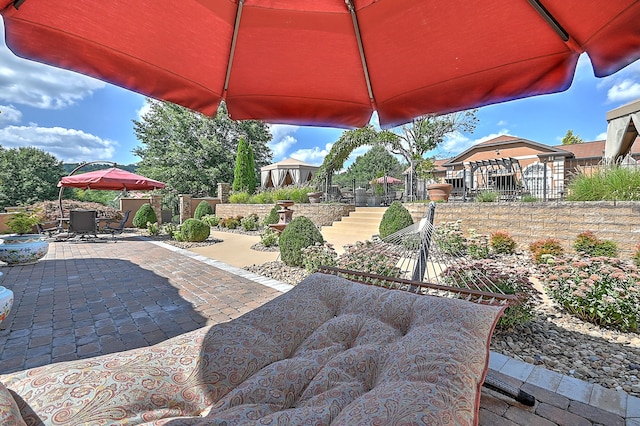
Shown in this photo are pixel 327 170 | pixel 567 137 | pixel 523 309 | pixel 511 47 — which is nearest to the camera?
pixel 511 47

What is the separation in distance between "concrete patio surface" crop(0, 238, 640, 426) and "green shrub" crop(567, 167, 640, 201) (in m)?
5.06

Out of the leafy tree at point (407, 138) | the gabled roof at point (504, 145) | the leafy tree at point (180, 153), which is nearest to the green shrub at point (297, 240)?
the leafy tree at point (407, 138)

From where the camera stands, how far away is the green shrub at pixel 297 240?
17.5ft

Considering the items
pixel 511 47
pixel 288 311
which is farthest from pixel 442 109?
pixel 288 311

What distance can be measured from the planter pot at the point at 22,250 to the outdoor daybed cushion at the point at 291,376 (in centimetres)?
619

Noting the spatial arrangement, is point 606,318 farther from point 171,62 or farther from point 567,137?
point 567,137

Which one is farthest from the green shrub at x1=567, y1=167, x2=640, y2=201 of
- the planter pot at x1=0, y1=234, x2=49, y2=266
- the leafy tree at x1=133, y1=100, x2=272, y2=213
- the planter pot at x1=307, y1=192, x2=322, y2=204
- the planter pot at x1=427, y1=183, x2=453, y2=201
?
the leafy tree at x1=133, y1=100, x2=272, y2=213

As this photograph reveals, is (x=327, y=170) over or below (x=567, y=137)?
below

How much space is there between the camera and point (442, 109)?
79.5 inches

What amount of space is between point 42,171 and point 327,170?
2542cm

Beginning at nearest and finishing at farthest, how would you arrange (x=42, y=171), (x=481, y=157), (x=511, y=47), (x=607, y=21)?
(x=607, y=21) < (x=511, y=47) < (x=481, y=157) < (x=42, y=171)

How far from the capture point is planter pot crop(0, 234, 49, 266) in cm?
541

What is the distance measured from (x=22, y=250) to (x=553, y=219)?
9779 mm

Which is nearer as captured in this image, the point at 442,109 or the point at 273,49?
the point at 273,49
